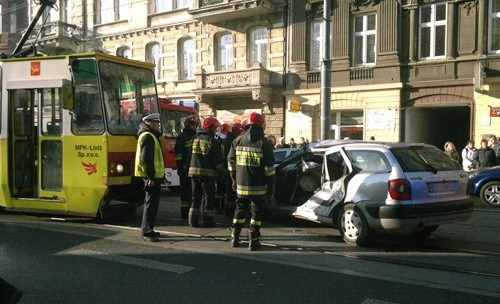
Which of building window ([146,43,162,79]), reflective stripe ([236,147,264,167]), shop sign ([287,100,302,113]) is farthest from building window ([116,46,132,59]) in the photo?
reflective stripe ([236,147,264,167])

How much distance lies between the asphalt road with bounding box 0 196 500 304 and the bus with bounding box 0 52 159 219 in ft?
1.89

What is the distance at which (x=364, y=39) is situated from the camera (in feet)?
64.4

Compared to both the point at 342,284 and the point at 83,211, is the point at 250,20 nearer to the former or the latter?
the point at 83,211

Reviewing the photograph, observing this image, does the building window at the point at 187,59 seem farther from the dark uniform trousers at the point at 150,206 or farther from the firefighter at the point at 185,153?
the dark uniform trousers at the point at 150,206

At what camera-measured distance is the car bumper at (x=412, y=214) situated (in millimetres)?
6281

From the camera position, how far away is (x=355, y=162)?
7.00m

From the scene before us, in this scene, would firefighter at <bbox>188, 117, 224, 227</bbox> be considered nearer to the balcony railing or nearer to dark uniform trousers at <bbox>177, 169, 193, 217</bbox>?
dark uniform trousers at <bbox>177, 169, 193, 217</bbox>

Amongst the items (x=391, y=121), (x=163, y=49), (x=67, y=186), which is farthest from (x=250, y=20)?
(x=67, y=186)

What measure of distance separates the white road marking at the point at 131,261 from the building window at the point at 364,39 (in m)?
15.8

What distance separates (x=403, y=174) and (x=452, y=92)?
1272cm

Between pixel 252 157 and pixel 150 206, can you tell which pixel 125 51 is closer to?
pixel 150 206

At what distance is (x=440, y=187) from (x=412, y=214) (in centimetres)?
63

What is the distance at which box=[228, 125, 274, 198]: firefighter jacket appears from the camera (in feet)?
20.7

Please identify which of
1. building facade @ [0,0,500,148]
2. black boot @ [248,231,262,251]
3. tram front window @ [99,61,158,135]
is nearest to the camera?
black boot @ [248,231,262,251]
